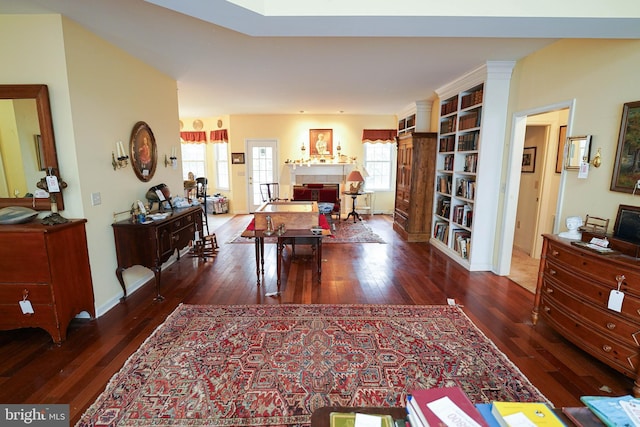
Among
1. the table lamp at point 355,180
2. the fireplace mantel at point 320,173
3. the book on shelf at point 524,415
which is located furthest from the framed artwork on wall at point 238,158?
the book on shelf at point 524,415

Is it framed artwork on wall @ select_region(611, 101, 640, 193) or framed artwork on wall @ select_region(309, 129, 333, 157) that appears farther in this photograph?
framed artwork on wall @ select_region(309, 129, 333, 157)

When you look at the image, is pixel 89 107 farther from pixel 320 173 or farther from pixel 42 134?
pixel 320 173

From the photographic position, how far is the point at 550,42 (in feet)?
9.80

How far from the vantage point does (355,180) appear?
23.7 feet

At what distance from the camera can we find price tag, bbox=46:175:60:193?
244cm

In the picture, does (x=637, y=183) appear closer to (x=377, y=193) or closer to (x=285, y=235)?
(x=285, y=235)

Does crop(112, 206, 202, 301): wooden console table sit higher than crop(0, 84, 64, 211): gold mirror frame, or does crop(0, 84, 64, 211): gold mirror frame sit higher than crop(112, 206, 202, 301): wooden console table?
crop(0, 84, 64, 211): gold mirror frame

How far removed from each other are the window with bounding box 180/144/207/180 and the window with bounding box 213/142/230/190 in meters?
0.40

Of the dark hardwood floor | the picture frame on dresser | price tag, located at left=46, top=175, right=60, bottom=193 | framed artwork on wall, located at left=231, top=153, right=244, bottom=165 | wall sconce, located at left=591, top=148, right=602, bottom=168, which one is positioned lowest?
the dark hardwood floor

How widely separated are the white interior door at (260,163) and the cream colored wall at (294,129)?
13 cm

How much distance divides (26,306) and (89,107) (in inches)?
70.4

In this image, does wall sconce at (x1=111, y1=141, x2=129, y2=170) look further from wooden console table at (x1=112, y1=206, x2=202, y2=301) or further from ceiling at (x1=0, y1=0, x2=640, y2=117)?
ceiling at (x1=0, y1=0, x2=640, y2=117)

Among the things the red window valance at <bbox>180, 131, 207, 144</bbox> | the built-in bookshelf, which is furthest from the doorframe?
the red window valance at <bbox>180, 131, 207, 144</bbox>

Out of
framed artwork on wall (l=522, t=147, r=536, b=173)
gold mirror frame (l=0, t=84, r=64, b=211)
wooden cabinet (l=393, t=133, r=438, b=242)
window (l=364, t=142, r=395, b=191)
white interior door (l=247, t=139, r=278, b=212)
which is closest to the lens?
gold mirror frame (l=0, t=84, r=64, b=211)
